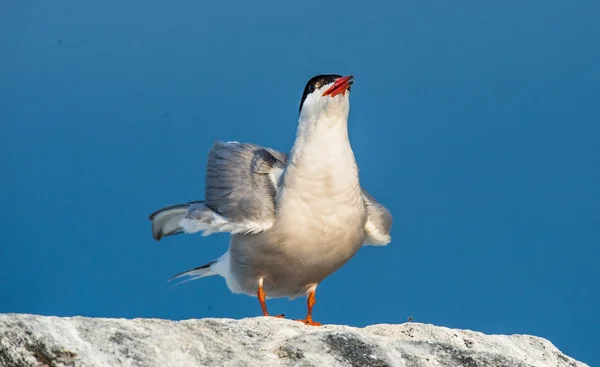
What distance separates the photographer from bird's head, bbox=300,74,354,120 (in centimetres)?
804

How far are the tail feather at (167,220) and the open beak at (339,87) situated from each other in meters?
2.10

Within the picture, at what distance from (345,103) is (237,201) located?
4.22 ft

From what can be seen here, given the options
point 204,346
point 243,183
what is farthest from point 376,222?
point 204,346

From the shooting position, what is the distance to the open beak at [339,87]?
801 centimetres

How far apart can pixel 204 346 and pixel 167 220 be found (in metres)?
4.50

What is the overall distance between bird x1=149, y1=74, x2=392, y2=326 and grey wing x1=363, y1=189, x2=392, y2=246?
0.14 ft

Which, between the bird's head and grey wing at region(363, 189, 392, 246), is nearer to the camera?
the bird's head

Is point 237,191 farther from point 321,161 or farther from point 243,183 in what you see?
point 321,161

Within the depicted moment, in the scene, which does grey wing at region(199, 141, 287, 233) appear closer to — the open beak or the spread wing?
the spread wing

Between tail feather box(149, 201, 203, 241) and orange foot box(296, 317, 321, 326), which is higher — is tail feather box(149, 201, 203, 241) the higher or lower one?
the higher one

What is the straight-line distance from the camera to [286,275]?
330 inches

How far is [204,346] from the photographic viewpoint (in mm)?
5055

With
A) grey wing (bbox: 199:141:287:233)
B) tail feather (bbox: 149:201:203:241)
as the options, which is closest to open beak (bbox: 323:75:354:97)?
grey wing (bbox: 199:141:287:233)

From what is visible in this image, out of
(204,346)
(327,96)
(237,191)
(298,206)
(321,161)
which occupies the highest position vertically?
(327,96)
